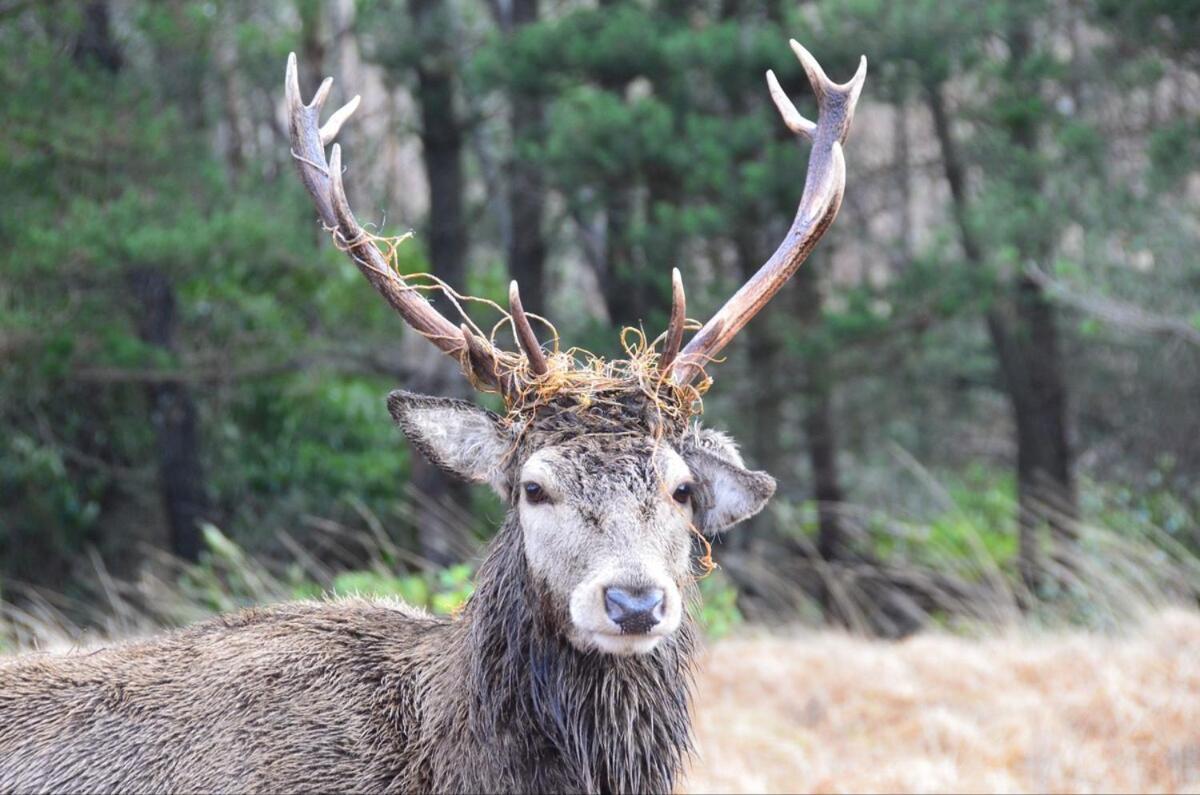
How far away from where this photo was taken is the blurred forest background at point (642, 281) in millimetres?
11500

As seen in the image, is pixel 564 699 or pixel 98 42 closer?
pixel 564 699

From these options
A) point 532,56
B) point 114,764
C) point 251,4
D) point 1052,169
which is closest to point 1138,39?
point 1052,169

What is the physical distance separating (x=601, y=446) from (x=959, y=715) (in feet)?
11.9

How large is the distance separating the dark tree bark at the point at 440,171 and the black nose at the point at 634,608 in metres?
9.50

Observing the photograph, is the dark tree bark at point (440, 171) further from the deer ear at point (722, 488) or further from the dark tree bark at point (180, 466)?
the deer ear at point (722, 488)

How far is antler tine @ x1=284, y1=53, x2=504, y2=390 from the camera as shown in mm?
4254

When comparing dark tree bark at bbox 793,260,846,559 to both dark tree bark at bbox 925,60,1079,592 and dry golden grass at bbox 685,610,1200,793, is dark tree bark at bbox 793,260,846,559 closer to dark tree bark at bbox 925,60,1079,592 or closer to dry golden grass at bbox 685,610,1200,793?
dark tree bark at bbox 925,60,1079,592

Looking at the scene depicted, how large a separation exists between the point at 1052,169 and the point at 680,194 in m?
3.46

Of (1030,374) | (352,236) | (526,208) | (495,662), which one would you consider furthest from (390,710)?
(526,208)

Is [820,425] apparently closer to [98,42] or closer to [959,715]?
[959,715]

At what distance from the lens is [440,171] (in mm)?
15461

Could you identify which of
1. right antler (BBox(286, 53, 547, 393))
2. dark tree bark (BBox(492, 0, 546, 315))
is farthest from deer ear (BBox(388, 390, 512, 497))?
dark tree bark (BBox(492, 0, 546, 315))

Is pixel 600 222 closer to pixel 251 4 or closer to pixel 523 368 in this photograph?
pixel 251 4

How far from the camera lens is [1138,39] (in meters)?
11.6
